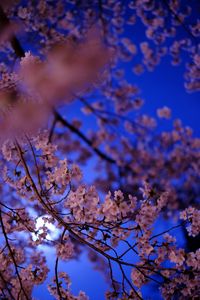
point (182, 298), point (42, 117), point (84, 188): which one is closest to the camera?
point (42, 117)

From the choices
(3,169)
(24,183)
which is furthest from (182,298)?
(3,169)

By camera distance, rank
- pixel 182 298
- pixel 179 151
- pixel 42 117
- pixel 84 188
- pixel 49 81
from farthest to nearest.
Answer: pixel 179 151 → pixel 182 298 → pixel 84 188 → pixel 42 117 → pixel 49 81

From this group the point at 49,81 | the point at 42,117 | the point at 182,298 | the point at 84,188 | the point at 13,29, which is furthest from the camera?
the point at 13,29

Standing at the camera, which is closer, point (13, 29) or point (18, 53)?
point (13, 29)

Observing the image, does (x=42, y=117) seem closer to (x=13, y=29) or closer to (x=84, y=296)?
(x=84, y=296)

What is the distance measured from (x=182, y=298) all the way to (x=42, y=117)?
10.6 ft

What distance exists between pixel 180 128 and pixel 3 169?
366 inches

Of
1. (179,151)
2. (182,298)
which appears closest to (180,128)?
(179,151)

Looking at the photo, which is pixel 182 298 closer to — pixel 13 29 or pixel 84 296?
pixel 84 296

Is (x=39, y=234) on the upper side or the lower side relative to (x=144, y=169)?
lower

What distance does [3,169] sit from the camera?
167 inches

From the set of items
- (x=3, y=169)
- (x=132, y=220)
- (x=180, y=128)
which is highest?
(x=180, y=128)

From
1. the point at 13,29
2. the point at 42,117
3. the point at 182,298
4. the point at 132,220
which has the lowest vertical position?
the point at 182,298

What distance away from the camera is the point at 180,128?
12.5m
